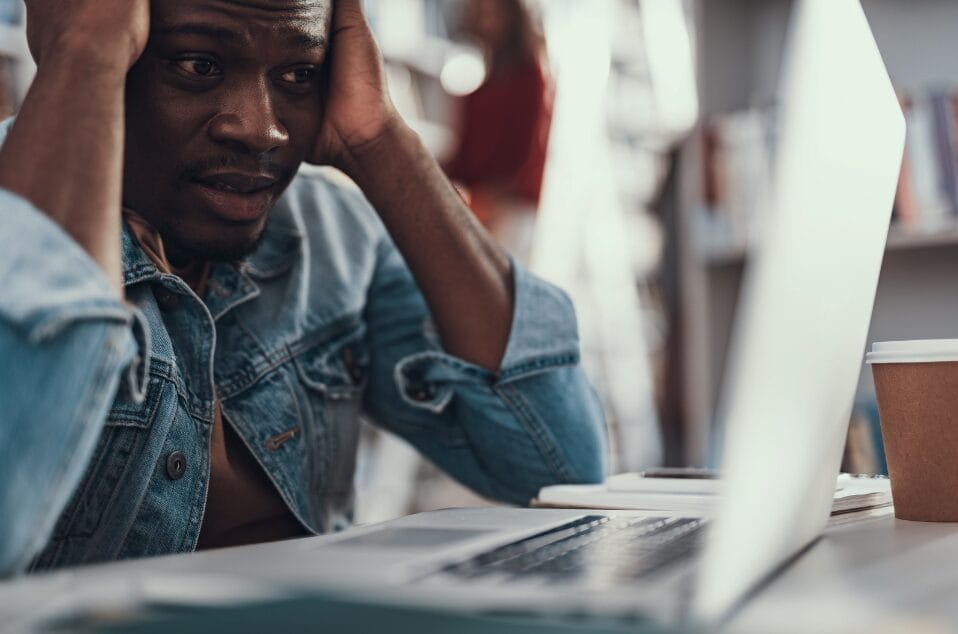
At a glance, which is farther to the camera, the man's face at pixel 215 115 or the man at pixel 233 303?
the man's face at pixel 215 115

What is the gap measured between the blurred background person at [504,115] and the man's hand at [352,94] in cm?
188

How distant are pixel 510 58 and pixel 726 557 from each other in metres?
2.72

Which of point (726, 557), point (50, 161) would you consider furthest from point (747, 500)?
point (50, 161)

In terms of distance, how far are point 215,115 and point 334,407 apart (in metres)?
0.35

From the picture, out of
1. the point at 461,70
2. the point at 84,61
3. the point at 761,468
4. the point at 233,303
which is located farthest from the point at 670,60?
the point at 761,468

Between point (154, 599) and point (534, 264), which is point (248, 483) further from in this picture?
point (534, 264)

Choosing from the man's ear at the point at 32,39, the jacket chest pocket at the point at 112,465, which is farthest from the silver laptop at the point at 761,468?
the man's ear at the point at 32,39

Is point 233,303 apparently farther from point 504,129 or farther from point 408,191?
point 504,129

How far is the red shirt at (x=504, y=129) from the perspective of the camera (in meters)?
2.93

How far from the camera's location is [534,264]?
318cm

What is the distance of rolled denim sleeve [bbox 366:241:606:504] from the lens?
1071 mm

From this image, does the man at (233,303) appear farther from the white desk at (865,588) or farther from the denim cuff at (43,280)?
the white desk at (865,588)

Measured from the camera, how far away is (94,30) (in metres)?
0.76

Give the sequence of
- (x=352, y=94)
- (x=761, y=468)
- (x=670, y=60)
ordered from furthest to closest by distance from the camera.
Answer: (x=670, y=60)
(x=352, y=94)
(x=761, y=468)
